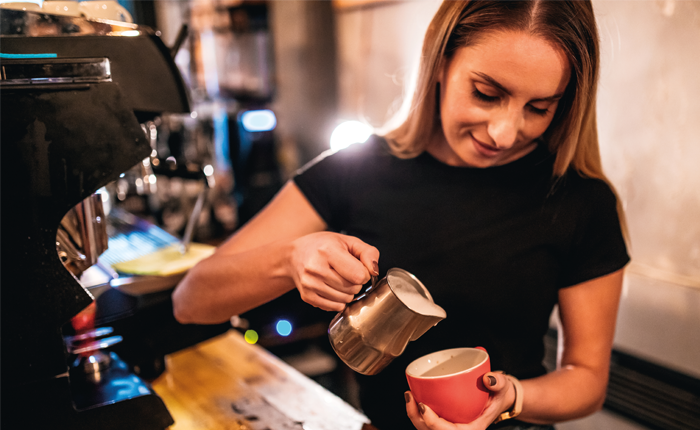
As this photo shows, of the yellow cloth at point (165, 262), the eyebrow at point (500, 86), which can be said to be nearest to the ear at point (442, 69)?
the eyebrow at point (500, 86)

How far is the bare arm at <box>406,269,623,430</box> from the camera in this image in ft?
2.95

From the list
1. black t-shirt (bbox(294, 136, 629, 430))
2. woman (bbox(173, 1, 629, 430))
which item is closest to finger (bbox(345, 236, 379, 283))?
woman (bbox(173, 1, 629, 430))

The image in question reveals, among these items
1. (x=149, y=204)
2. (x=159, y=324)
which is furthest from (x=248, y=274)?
(x=149, y=204)

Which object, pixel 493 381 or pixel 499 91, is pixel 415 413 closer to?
pixel 493 381

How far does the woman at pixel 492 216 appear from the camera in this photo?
0.86 meters

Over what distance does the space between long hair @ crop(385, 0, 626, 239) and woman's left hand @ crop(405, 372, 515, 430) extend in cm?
48

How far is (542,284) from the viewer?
3.13 feet

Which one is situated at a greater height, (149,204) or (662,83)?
(662,83)

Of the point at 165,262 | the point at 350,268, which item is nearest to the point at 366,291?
the point at 350,268

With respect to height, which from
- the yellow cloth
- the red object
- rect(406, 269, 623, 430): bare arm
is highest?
the red object

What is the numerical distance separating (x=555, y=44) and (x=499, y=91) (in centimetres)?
12

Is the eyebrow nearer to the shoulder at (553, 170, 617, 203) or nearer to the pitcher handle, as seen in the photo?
the shoulder at (553, 170, 617, 203)

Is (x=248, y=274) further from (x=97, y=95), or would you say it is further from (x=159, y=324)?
(x=97, y=95)

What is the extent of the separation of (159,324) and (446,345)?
59 cm
